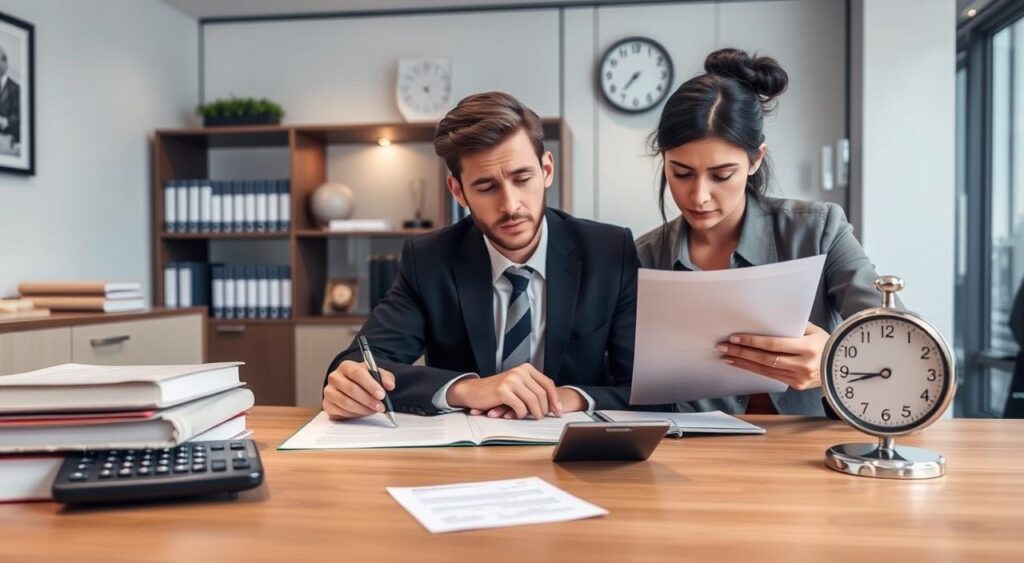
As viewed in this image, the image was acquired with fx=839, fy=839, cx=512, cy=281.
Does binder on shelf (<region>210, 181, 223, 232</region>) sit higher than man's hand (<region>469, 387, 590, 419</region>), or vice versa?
binder on shelf (<region>210, 181, 223, 232</region>)

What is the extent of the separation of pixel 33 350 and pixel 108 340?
387mm

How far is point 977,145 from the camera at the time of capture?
13.5ft

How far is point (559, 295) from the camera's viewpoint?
174 cm

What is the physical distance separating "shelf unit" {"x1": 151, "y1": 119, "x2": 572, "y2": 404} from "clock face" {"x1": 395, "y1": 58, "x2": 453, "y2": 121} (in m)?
0.16

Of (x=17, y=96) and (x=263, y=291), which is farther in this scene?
(x=263, y=291)

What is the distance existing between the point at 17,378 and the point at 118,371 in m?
0.12

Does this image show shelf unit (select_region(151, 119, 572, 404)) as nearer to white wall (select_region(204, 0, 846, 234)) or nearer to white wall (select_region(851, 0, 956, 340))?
white wall (select_region(204, 0, 846, 234))

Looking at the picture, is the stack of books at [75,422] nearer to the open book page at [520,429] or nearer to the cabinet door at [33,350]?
the open book page at [520,429]

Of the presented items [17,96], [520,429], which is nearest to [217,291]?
[17,96]

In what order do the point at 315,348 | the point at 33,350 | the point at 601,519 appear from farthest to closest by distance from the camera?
the point at 315,348
the point at 33,350
the point at 601,519

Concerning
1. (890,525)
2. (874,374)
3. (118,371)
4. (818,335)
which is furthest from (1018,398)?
(118,371)

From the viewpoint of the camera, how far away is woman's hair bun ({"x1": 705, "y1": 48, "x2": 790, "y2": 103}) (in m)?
1.92

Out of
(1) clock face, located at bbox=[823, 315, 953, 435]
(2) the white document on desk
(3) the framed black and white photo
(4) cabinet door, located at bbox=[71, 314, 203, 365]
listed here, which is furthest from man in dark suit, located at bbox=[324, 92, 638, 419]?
(3) the framed black and white photo

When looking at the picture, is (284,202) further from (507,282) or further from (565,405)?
(565,405)
